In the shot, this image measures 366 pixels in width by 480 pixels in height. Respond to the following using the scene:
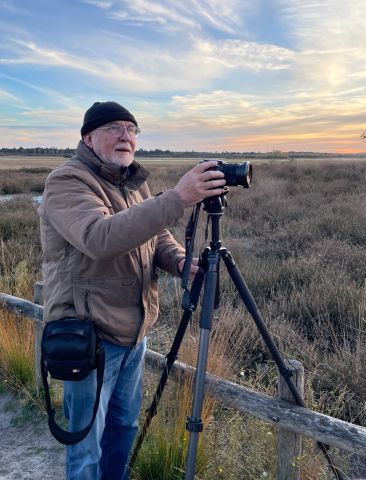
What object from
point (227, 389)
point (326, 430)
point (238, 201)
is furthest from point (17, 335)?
point (238, 201)

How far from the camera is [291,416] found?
235cm

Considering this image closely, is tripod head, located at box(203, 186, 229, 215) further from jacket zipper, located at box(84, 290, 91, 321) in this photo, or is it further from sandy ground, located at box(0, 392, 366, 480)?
sandy ground, located at box(0, 392, 366, 480)

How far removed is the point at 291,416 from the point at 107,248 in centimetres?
129

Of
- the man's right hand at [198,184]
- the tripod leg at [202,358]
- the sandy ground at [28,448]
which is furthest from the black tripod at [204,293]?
the sandy ground at [28,448]

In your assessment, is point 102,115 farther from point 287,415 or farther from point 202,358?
point 287,415

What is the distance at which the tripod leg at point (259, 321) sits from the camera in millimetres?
2178

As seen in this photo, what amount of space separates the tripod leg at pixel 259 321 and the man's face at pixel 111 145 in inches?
24.8

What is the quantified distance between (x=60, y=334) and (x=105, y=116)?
0.99m

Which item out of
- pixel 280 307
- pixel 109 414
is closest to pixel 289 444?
pixel 109 414

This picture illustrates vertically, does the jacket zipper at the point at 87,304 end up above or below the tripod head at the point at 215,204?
below

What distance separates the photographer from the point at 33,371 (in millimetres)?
4035

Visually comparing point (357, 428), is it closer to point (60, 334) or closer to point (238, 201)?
point (60, 334)

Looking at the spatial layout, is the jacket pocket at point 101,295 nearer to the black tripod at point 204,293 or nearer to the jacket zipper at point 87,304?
the jacket zipper at point 87,304

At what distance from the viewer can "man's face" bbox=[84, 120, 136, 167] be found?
7.23 ft
